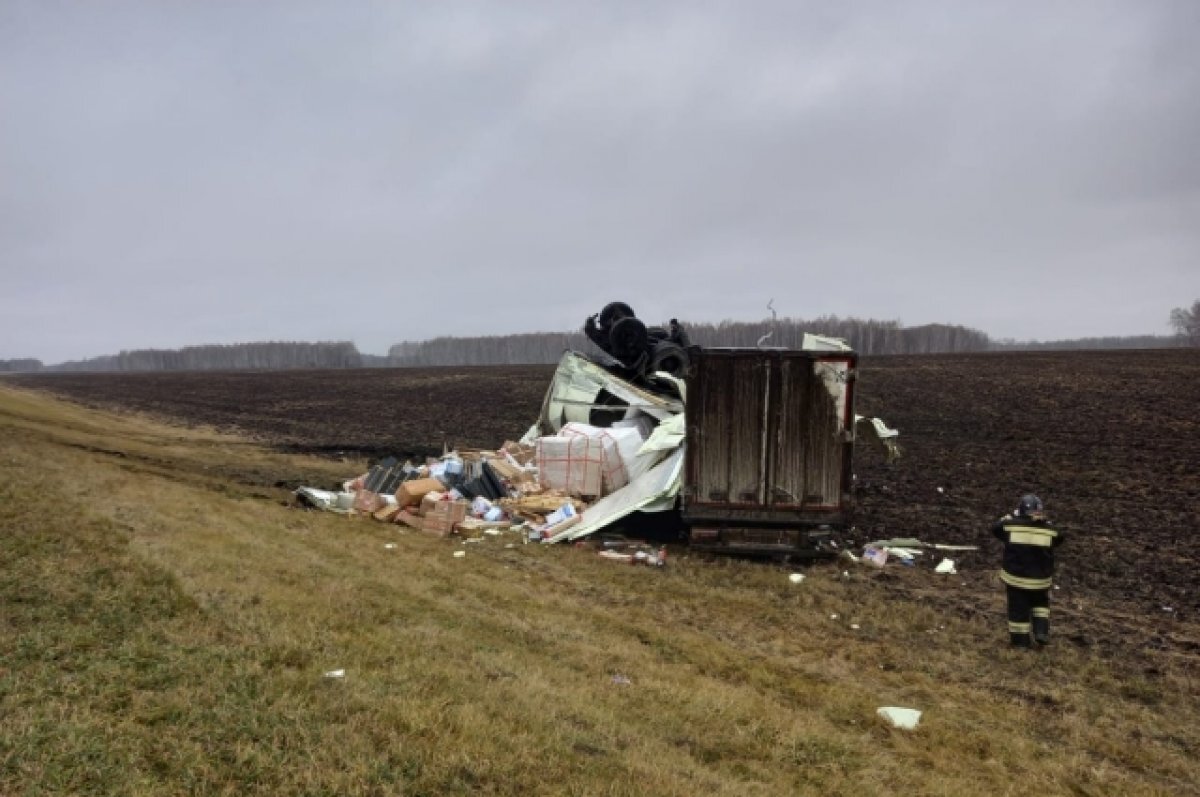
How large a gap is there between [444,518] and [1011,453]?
11837 millimetres

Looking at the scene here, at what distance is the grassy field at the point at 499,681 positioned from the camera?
10.2ft

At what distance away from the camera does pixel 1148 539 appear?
8906 millimetres

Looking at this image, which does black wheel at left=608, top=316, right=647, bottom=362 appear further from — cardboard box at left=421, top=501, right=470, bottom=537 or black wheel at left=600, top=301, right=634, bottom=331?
cardboard box at left=421, top=501, right=470, bottom=537

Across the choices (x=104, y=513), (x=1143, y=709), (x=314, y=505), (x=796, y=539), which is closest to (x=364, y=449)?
(x=314, y=505)

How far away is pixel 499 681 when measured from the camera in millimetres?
4266

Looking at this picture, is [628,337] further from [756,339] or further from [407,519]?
[756,339]

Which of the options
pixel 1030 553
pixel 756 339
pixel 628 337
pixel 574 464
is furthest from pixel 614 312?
pixel 756 339

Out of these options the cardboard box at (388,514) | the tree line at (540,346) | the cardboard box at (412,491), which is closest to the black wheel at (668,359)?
the cardboard box at (412,491)

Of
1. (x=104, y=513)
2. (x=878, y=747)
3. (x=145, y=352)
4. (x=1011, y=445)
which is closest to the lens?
(x=878, y=747)

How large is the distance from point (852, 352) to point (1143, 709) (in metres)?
4.24

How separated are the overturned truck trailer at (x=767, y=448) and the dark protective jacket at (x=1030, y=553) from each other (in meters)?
2.33

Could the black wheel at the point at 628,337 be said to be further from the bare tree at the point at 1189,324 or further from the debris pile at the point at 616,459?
the bare tree at the point at 1189,324

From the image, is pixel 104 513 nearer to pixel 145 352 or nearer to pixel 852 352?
pixel 852 352

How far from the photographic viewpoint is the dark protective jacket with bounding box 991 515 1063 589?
5.83 meters
